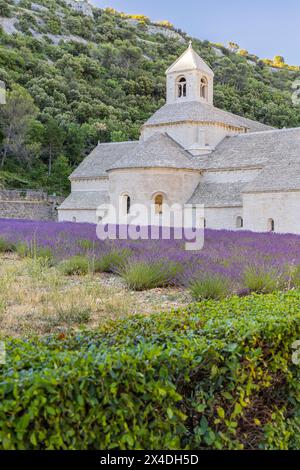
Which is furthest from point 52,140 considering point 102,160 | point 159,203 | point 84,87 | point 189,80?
point 159,203

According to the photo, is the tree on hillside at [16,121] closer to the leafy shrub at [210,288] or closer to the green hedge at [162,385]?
the leafy shrub at [210,288]

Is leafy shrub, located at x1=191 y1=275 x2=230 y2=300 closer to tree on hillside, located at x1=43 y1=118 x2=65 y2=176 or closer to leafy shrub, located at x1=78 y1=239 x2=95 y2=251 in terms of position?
leafy shrub, located at x1=78 y1=239 x2=95 y2=251

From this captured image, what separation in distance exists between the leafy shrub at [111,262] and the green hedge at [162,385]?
17.9 ft

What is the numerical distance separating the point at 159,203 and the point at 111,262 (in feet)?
60.1

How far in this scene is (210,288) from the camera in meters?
7.52

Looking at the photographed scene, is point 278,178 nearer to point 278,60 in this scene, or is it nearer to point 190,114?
point 190,114

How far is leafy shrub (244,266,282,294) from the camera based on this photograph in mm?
7820

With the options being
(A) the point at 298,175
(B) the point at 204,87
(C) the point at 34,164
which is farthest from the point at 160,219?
(C) the point at 34,164

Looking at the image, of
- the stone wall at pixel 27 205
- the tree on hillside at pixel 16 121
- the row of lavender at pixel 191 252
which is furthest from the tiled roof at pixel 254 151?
the tree on hillside at pixel 16 121

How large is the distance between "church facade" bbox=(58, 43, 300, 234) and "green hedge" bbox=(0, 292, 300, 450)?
823 inches

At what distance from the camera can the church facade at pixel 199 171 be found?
2492 centimetres

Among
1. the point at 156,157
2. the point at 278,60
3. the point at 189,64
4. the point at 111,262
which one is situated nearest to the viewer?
the point at 111,262

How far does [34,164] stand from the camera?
150ft

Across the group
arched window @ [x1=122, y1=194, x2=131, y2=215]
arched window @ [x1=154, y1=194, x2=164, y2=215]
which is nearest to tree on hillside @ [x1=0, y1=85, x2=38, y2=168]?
arched window @ [x1=122, y1=194, x2=131, y2=215]
